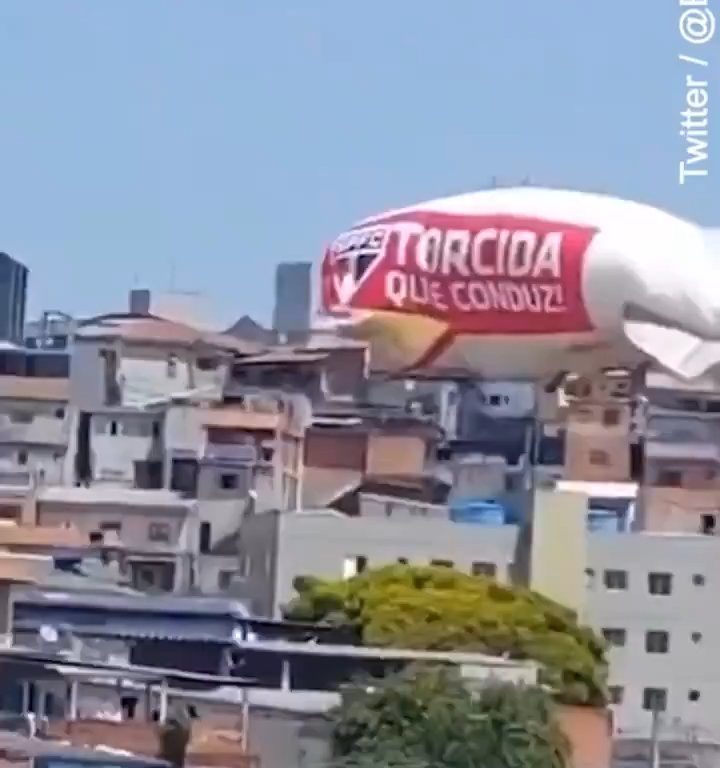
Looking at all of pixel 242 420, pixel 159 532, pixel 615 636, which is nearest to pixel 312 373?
pixel 242 420

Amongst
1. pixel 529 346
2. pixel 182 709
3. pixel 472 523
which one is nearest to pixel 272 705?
pixel 182 709

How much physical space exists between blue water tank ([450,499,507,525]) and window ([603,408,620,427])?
3.73m

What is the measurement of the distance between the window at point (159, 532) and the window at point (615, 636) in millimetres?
3802

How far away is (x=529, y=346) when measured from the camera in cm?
2398

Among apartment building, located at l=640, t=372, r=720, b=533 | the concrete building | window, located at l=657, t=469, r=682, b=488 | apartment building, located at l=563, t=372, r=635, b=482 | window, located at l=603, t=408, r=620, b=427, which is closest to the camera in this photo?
apartment building, located at l=640, t=372, r=720, b=533

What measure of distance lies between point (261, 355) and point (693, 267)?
8.65 metres

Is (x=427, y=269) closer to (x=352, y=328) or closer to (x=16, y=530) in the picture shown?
(x=352, y=328)

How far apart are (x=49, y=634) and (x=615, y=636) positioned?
5664mm

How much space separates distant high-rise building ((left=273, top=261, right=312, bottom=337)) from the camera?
36.8 metres

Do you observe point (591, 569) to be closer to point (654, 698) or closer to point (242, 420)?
point (654, 698)

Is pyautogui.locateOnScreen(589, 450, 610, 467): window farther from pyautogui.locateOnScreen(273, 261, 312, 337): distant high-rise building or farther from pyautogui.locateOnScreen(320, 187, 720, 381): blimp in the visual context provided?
pyautogui.locateOnScreen(273, 261, 312, 337): distant high-rise building

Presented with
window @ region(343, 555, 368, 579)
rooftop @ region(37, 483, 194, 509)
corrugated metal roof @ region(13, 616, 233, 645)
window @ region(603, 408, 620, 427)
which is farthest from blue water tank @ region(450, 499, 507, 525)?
corrugated metal roof @ region(13, 616, 233, 645)

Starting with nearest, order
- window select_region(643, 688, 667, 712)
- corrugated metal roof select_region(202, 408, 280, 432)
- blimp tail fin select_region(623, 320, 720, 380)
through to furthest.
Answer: window select_region(643, 688, 667, 712)
blimp tail fin select_region(623, 320, 720, 380)
corrugated metal roof select_region(202, 408, 280, 432)

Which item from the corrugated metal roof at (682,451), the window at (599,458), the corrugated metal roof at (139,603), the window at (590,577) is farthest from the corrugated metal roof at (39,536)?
the corrugated metal roof at (682,451)
